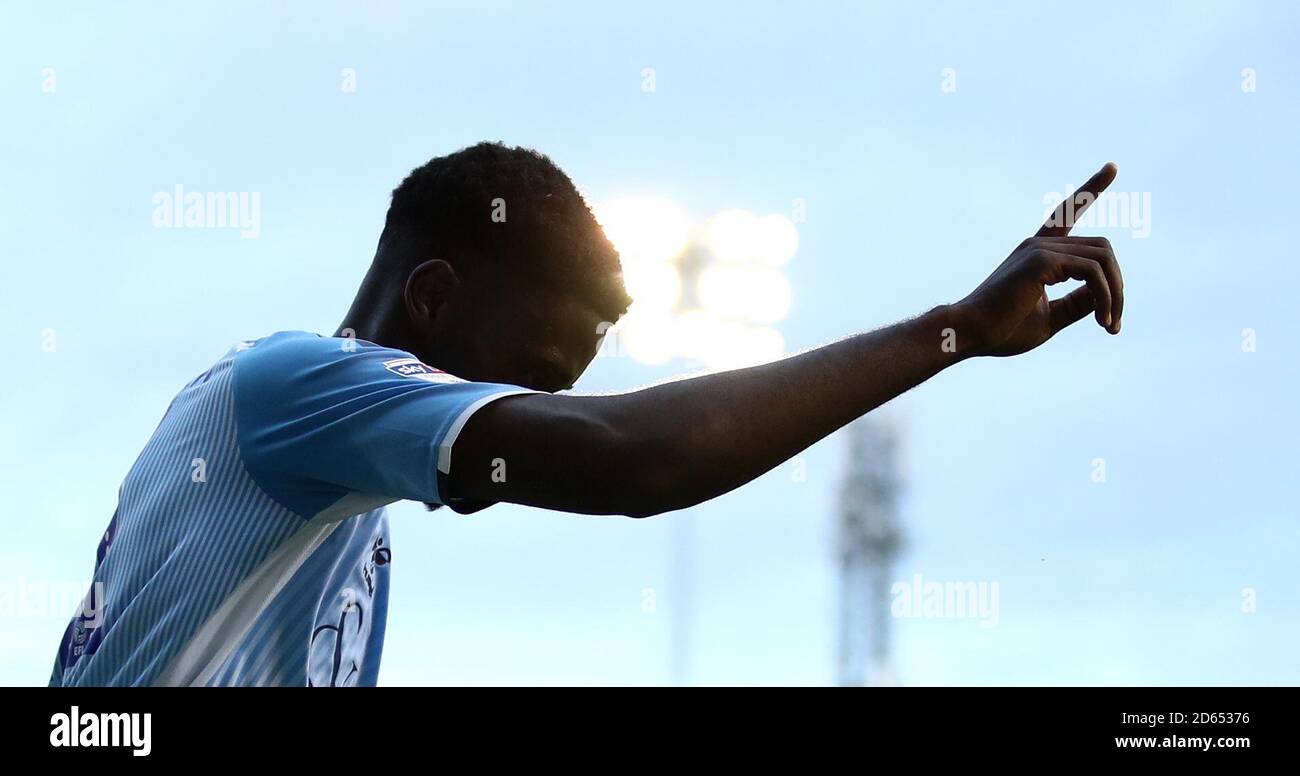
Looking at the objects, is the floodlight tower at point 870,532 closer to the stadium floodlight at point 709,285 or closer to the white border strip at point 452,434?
the stadium floodlight at point 709,285

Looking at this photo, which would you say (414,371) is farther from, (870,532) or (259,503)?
(870,532)

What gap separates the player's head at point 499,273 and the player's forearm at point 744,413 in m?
1.00

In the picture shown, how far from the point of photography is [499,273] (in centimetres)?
318

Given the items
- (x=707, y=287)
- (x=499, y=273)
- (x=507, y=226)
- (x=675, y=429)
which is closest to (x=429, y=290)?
(x=499, y=273)

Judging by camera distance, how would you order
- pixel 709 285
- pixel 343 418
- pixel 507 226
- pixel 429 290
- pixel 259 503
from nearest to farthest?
pixel 343 418, pixel 259 503, pixel 429 290, pixel 507 226, pixel 709 285

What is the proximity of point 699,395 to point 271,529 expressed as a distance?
35.6 inches

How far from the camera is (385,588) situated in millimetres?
3271

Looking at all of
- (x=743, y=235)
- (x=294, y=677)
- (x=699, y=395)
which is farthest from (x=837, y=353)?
(x=743, y=235)

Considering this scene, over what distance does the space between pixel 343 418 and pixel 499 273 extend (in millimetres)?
967

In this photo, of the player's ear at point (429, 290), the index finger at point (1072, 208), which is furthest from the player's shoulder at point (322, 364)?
the index finger at point (1072, 208)

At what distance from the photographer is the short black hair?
324 centimetres
